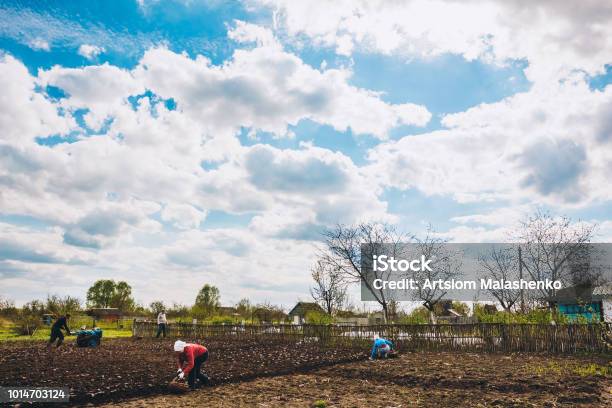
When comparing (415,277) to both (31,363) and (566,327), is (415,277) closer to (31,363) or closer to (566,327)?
(566,327)

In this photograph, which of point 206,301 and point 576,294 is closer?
point 576,294

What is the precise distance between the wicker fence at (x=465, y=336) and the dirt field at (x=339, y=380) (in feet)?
6.85

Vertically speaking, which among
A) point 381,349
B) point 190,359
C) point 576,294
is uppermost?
point 576,294

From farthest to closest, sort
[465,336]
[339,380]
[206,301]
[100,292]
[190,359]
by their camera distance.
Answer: [100,292], [206,301], [465,336], [339,380], [190,359]

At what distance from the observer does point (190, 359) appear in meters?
9.62

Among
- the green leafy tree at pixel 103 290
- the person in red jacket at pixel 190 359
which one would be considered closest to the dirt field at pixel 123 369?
the person in red jacket at pixel 190 359

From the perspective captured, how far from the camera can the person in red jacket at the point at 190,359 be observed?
30.8 ft

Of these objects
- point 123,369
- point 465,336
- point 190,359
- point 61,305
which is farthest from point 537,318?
point 61,305

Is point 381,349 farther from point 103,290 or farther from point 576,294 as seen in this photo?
Result: point 103,290

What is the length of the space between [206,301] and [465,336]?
46.1 metres

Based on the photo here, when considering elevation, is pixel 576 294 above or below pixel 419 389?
above

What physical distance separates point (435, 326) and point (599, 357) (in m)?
5.88

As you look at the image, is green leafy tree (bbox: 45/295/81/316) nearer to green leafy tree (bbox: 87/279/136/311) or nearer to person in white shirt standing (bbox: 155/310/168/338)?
person in white shirt standing (bbox: 155/310/168/338)

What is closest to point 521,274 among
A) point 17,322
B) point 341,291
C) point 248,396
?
point 341,291
